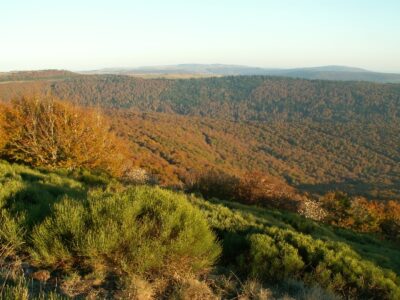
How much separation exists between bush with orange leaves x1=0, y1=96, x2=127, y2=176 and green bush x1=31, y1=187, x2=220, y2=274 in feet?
50.6

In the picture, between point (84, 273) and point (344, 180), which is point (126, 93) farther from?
point (84, 273)

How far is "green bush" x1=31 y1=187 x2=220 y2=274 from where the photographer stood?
17.3 ft

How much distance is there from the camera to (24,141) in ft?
65.8

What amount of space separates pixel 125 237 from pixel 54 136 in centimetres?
1728

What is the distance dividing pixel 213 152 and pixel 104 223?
320 feet

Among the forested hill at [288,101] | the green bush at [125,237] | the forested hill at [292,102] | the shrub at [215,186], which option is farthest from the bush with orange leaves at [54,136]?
the forested hill at [288,101]

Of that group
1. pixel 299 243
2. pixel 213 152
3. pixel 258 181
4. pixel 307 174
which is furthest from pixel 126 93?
pixel 299 243

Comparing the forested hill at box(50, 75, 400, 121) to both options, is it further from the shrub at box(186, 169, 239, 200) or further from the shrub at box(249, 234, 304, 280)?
the shrub at box(249, 234, 304, 280)

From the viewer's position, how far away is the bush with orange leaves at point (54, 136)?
2017cm

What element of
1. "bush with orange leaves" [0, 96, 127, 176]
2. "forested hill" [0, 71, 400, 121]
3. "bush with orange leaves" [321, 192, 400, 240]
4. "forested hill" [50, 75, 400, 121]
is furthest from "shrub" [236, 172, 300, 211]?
"forested hill" [0, 71, 400, 121]

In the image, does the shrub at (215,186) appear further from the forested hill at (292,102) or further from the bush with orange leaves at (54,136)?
the forested hill at (292,102)

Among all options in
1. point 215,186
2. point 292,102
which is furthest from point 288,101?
point 215,186

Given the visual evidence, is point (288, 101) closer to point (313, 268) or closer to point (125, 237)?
point (313, 268)

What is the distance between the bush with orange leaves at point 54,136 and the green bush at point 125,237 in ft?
50.6
